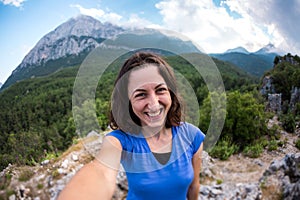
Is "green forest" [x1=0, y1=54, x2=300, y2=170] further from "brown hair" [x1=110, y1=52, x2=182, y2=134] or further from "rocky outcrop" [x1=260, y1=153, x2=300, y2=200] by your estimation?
"rocky outcrop" [x1=260, y1=153, x2=300, y2=200]

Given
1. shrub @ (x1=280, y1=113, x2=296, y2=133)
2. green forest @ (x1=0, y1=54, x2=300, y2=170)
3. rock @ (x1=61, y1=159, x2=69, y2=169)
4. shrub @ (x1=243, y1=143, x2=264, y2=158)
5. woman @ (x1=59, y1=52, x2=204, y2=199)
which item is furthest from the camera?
shrub @ (x1=280, y1=113, x2=296, y2=133)

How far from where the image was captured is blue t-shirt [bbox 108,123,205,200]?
3.31ft

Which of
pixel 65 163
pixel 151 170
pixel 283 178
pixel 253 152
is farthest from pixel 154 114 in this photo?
pixel 253 152

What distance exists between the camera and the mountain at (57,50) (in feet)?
405

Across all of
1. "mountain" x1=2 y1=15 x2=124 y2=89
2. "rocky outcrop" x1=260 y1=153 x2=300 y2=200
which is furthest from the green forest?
"mountain" x1=2 y1=15 x2=124 y2=89

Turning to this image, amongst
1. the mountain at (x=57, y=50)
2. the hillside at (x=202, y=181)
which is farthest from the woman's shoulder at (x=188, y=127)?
the mountain at (x=57, y=50)

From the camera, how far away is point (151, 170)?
1.01 meters

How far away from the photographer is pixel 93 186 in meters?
0.80

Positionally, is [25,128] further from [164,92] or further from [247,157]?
[164,92]

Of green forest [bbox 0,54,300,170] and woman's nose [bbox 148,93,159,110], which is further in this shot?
green forest [bbox 0,54,300,170]

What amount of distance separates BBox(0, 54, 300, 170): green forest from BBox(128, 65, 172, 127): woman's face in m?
0.15

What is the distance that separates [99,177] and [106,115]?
2.11ft

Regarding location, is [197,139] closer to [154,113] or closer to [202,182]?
[154,113]

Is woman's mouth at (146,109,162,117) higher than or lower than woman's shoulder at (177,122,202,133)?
higher
